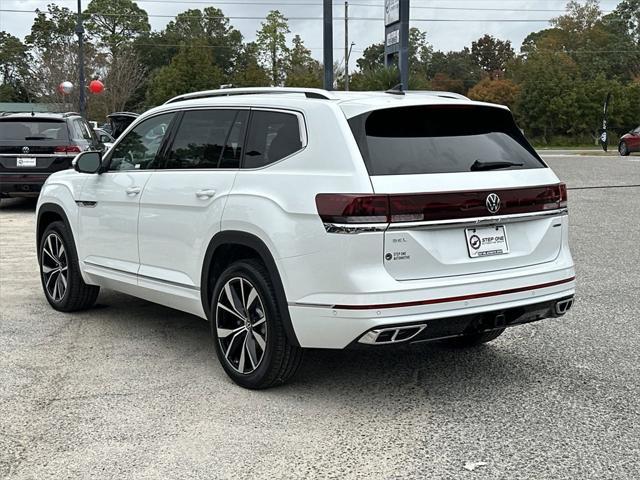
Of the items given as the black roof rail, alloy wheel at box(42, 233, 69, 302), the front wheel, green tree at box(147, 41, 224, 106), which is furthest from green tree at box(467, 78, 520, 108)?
the black roof rail

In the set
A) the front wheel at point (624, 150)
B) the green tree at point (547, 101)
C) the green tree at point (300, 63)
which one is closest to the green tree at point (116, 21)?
the green tree at point (300, 63)

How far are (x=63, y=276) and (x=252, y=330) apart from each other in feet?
9.21

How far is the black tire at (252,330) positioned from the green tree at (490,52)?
119m

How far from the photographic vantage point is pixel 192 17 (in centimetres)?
11006

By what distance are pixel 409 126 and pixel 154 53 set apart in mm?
105136

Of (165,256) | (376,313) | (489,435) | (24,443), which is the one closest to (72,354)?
(165,256)

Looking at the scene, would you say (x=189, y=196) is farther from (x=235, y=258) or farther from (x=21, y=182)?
(x=21, y=182)

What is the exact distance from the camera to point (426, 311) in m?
4.27

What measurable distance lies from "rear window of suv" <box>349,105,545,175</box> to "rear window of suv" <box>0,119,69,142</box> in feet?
35.3

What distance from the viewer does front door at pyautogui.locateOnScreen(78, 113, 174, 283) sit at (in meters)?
5.84

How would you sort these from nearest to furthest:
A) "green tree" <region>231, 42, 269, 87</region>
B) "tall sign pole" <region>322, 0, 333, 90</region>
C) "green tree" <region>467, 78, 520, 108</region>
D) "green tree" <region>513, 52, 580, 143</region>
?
"tall sign pole" <region>322, 0, 333, 90</region> → "green tree" <region>513, 52, 580, 143</region> → "green tree" <region>231, 42, 269, 87</region> → "green tree" <region>467, 78, 520, 108</region>

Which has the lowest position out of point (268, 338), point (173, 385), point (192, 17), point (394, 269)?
point (173, 385)

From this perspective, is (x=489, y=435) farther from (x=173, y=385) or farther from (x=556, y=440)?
(x=173, y=385)

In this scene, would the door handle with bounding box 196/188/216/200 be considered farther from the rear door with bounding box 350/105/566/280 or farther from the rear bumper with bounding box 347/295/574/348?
the rear bumper with bounding box 347/295/574/348
